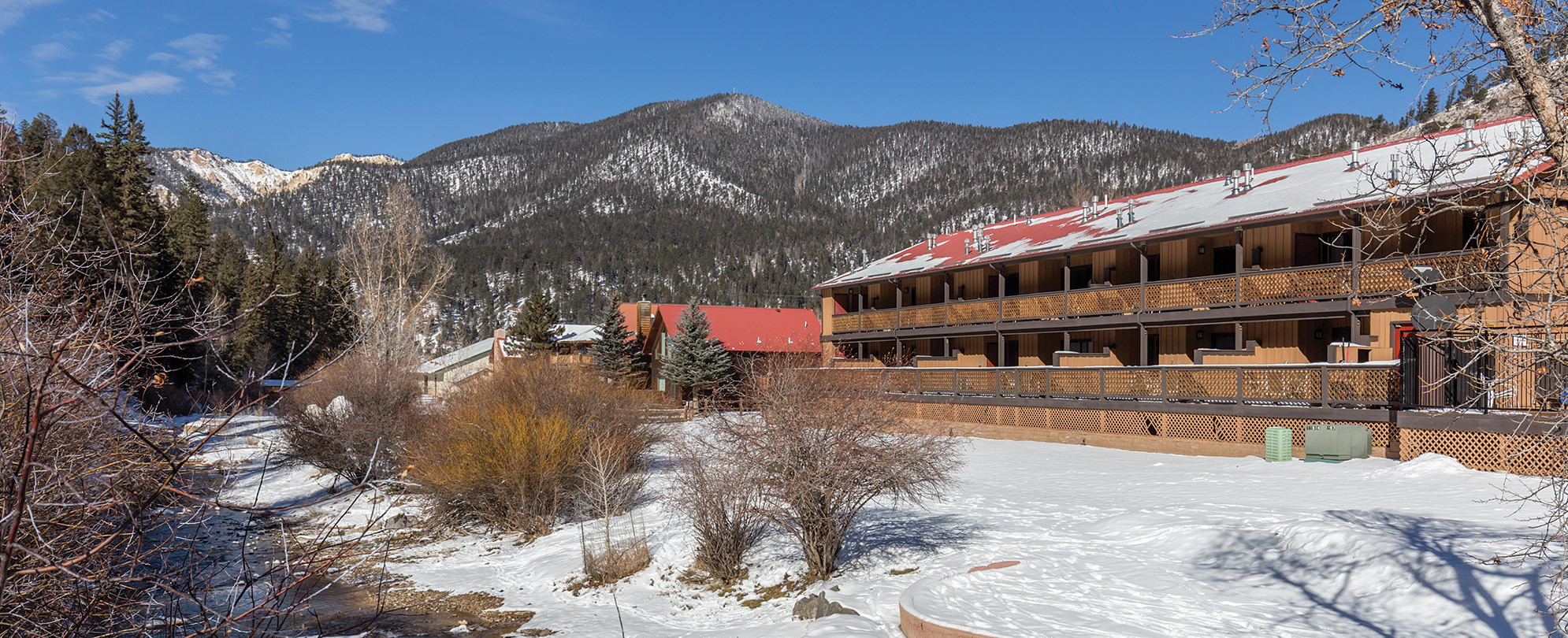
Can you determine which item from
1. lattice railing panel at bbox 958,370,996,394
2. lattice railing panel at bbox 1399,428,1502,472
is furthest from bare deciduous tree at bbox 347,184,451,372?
lattice railing panel at bbox 1399,428,1502,472

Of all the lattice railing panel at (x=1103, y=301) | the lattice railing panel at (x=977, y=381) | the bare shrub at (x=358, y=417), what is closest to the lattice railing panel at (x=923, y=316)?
the lattice railing panel at (x=977, y=381)

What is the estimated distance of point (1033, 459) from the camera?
896 inches

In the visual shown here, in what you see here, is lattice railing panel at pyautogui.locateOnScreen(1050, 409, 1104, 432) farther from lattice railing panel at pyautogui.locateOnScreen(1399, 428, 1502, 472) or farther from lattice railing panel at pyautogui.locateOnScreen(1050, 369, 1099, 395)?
lattice railing panel at pyautogui.locateOnScreen(1399, 428, 1502, 472)

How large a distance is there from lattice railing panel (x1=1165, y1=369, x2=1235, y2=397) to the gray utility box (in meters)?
3.33

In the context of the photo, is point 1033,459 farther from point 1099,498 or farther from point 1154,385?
point 1099,498

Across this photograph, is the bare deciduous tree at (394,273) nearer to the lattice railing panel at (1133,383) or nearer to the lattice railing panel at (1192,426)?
the lattice railing panel at (1133,383)

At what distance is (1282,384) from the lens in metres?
20.9

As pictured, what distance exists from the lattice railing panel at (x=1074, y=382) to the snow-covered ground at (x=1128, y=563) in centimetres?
536

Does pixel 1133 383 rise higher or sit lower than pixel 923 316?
lower

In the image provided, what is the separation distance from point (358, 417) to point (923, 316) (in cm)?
2089

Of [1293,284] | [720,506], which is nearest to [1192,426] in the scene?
[1293,284]

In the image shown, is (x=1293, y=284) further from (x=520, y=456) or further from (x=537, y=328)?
(x=537, y=328)

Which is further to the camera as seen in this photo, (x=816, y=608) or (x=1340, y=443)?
(x=1340, y=443)

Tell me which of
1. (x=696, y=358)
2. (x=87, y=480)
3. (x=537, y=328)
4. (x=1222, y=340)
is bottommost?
(x=696, y=358)
